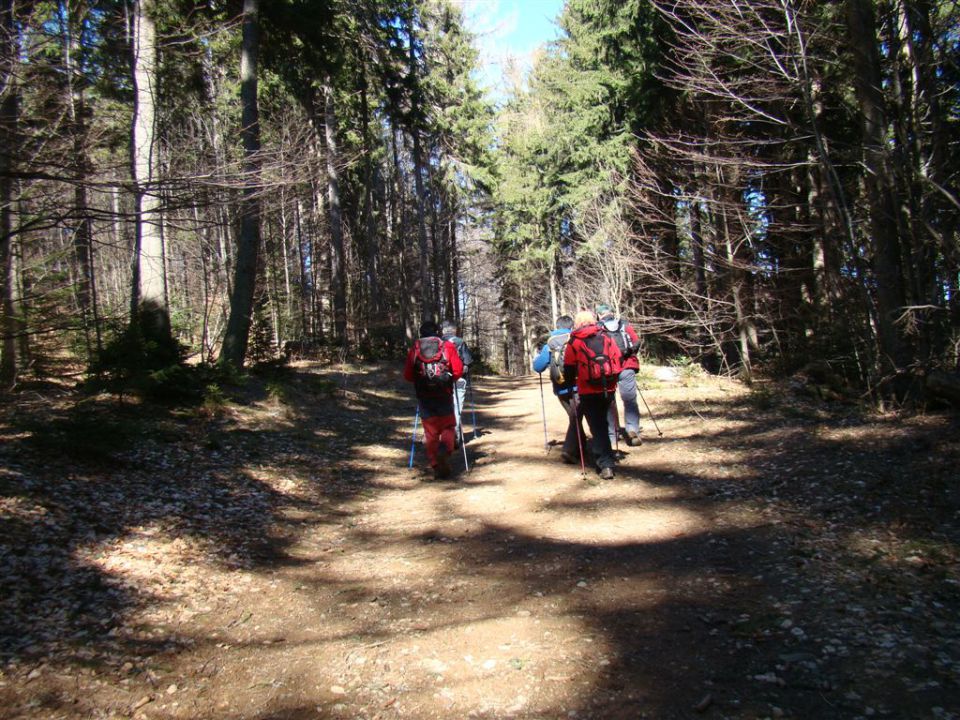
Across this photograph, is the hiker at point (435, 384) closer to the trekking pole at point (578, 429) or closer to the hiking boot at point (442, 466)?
the hiking boot at point (442, 466)

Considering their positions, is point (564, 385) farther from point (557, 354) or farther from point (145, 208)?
point (145, 208)

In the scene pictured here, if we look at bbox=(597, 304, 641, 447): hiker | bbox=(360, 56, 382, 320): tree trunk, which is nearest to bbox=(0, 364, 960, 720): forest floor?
bbox=(597, 304, 641, 447): hiker

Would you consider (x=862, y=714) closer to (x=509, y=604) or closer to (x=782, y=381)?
(x=509, y=604)

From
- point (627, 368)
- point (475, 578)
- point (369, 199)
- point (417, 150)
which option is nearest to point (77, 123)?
point (475, 578)

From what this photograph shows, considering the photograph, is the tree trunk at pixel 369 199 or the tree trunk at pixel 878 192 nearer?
the tree trunk at pixel 878 192

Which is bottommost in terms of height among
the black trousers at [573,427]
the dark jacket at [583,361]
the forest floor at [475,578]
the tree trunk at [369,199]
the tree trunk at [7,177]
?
the forest floor at [475,578]

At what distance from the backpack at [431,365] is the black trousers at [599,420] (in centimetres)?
187

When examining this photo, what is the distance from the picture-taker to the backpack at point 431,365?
823 centimetres

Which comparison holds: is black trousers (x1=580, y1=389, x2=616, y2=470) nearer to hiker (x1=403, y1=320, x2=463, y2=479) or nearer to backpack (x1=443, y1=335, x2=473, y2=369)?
hiker (x1=403, y1=320, x2=463, y2=479)

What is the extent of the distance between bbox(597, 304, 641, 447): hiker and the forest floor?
0.82 meters

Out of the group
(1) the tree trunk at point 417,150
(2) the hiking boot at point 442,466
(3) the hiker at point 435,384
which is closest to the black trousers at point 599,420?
(3) the hiker at point 435,384

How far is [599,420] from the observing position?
763 cm

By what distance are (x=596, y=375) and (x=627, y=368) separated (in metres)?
1.74

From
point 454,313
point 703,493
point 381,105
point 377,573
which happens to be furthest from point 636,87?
point 454,313
